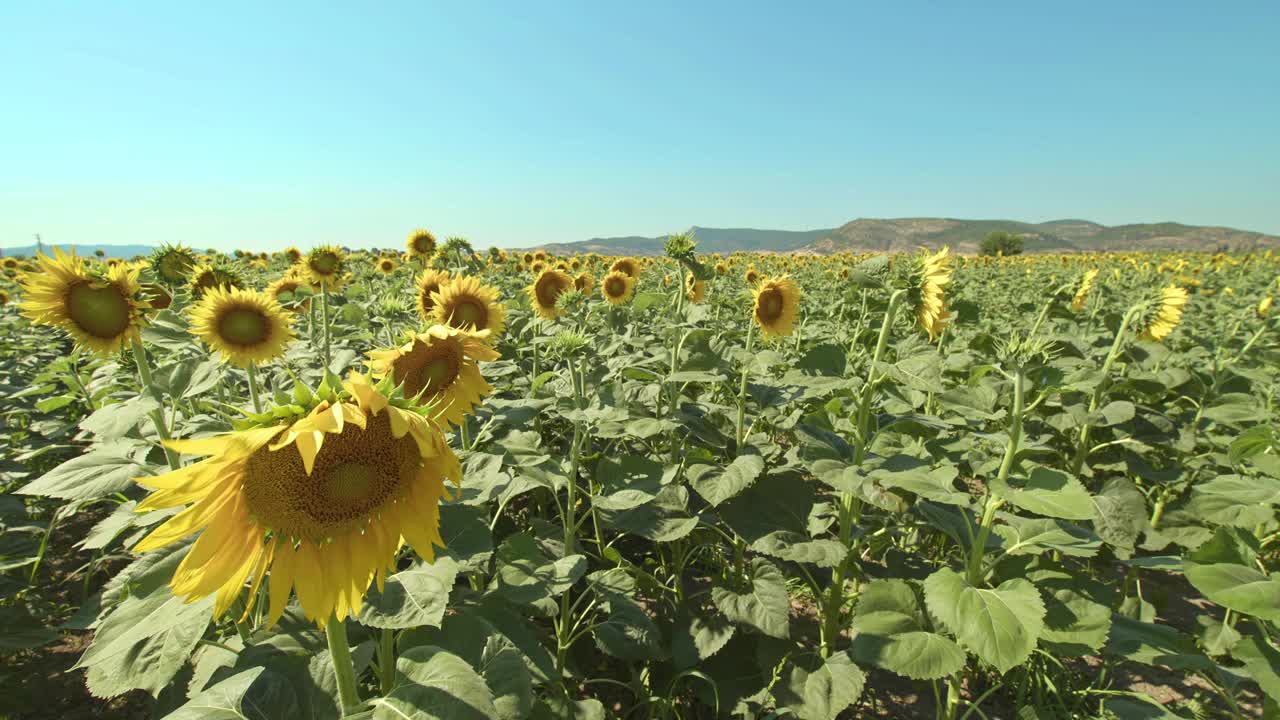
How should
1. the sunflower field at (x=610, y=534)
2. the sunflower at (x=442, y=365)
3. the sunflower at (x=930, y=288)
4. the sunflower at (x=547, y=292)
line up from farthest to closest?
the sunflower at (x=547, y=292) < the sunflower at (x=930, y=288) < the sunflower at (x=442, y=365) < the sunflower field at (x=610, y=534)

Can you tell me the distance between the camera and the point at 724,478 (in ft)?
7.83

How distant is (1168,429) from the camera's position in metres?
3.56

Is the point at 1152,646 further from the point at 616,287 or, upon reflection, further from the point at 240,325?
the point at 616,287

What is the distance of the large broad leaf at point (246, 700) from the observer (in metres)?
1.09

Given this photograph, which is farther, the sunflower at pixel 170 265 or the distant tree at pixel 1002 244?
the distant tree at pixel 1002 244

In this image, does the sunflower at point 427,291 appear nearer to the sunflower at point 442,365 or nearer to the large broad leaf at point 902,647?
the sunflower at point 442,365

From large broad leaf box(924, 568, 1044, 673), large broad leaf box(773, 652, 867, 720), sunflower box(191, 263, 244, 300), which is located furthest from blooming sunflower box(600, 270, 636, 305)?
large broad leaf box(924, 568, 1044, 673)

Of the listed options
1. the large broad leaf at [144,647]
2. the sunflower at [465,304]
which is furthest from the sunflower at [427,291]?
the large broad leaf at [144,647]

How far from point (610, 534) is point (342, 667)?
8.47ft

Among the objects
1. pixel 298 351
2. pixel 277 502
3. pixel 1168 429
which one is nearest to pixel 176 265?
pixel 298 351

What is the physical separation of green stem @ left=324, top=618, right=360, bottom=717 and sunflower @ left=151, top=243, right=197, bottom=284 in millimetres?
2715

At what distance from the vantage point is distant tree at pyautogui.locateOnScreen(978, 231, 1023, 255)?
4819 centimetres

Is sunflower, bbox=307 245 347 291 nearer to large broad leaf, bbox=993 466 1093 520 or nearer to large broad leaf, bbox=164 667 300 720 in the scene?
large broad leaf, bbox=164 667 300 720

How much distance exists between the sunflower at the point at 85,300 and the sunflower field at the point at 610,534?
13 millimetres
